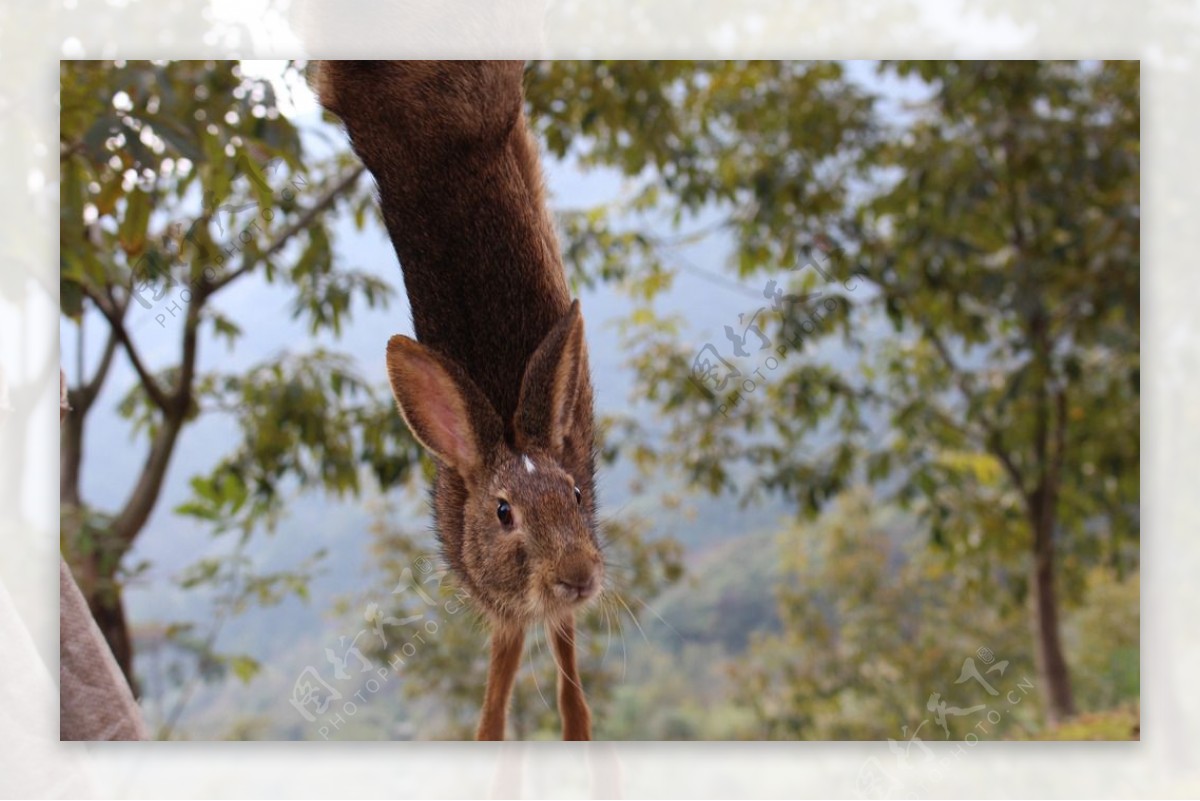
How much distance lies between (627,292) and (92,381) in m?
1.85

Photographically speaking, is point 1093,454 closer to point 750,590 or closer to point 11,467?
point 750,590

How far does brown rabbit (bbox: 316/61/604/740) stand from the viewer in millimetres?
1322

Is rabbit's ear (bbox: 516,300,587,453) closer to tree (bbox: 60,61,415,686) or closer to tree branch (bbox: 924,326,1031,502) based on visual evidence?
tree (bbox: 60,61,415,686)

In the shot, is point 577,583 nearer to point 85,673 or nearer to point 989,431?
point 85,673

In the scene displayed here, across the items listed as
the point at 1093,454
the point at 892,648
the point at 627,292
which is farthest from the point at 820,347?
the point at 892,648

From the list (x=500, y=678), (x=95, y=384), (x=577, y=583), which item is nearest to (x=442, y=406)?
(x=577, y=583)

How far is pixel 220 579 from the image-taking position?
4082 mm

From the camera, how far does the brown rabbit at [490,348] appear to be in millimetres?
1322

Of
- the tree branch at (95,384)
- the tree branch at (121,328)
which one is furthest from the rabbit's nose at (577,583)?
the tree branch at (95,384)

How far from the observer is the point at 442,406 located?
1.30m

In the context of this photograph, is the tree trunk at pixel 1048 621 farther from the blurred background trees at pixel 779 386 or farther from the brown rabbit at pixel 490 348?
the brown rabbit at pixel 490 348

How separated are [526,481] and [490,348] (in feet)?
0.60

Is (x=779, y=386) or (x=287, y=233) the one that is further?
(x=779, y=386)

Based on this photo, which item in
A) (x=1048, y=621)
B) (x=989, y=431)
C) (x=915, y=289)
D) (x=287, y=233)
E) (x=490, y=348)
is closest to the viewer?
(x=490, y=348)
